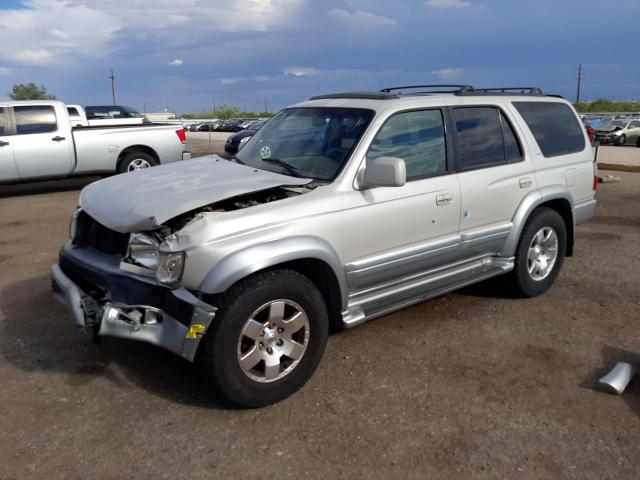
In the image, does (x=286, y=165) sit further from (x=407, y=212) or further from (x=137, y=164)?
(x=137, y=164)

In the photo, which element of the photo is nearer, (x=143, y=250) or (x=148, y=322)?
(x=148, y=322)

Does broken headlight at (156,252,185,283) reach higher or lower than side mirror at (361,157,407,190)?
lower

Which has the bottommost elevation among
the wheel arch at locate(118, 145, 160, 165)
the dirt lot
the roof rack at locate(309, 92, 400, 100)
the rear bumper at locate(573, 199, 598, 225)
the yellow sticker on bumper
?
the dirt lot

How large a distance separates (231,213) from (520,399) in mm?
2067

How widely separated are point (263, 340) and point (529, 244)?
2691mm

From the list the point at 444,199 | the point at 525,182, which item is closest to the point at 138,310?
the point at 444,199

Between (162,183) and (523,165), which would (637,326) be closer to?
(523,165)

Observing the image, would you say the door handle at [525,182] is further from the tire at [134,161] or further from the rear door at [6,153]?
the rear door at [6,153]

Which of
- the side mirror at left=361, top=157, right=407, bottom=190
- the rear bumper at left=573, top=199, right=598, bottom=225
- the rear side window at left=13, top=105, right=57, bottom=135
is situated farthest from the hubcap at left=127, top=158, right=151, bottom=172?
the side mirror at left=361, top=157, right=407, bottom=190

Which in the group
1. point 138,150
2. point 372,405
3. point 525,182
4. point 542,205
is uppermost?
point 138,150

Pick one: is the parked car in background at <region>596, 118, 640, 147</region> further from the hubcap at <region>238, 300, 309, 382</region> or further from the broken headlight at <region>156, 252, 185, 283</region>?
the broken headlight at <region>156, 252, 185, 283</region>

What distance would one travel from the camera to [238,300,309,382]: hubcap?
316 centimetres

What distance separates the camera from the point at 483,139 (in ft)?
14.7

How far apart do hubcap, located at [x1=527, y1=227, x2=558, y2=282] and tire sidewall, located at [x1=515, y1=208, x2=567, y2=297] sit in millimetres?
38
